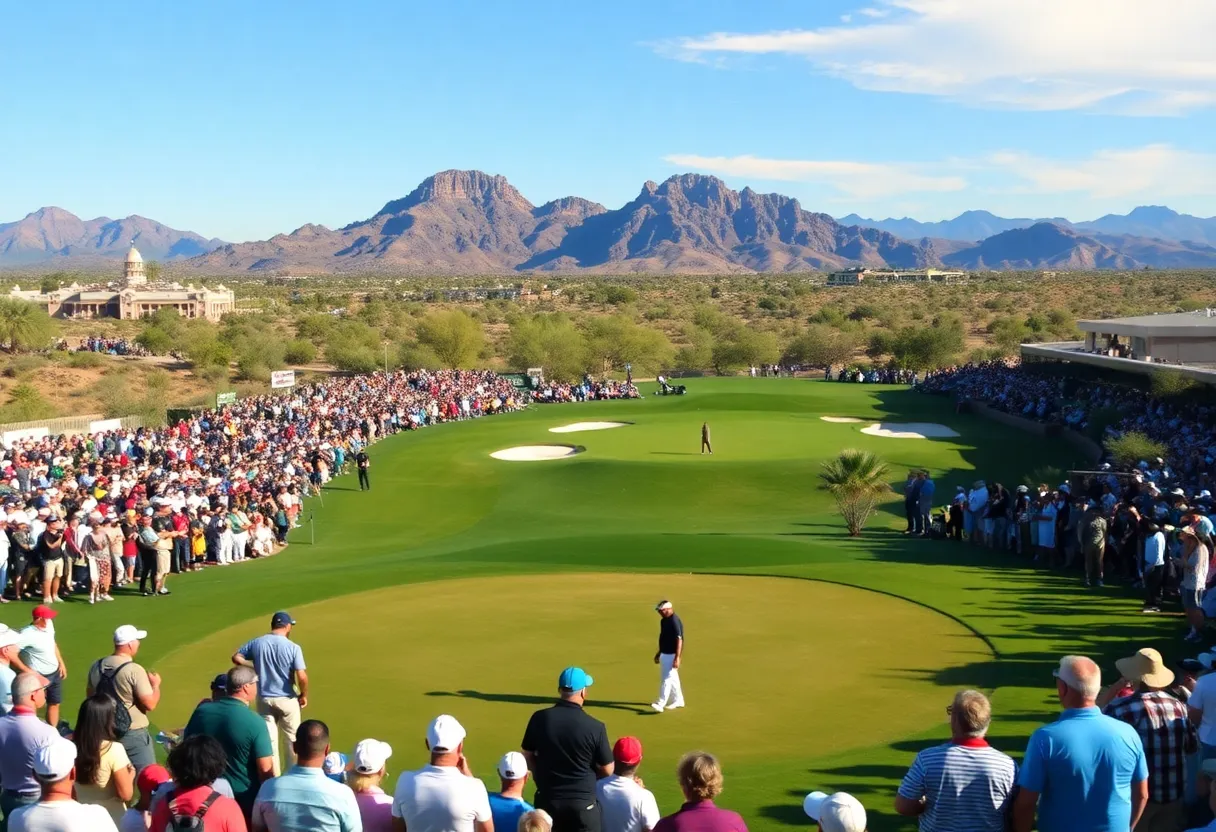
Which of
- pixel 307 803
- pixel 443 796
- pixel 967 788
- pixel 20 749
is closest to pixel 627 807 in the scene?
pixel 443 796

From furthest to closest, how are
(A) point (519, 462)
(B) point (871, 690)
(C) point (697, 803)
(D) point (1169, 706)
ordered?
(A) point (519, 462)
(B) point (871, 690)
(D) point (1169, 706)
(C) point (697, 803)

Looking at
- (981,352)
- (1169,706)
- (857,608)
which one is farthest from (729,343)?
(1169,706)

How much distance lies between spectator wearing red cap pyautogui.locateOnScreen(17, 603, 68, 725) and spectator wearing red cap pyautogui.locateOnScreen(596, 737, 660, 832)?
6.17 m

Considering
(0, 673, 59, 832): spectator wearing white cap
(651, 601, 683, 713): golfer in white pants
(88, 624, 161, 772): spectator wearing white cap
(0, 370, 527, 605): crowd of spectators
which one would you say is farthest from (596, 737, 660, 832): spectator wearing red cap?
(0, 370, 527, 605): crowd of spectators

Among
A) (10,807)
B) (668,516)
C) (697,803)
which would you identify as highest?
(697,803)

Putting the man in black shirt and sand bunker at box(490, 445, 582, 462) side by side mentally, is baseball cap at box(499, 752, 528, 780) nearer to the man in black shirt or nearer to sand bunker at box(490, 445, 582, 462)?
the man in black shirt

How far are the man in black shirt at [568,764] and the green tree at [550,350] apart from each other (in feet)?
196

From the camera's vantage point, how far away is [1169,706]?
25.6 feet

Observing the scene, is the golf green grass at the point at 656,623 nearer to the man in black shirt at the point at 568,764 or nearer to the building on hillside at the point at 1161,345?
the man in black shirt at the point at 568,764

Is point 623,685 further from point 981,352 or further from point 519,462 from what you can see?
point 981,352

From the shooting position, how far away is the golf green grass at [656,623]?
12.3 meters

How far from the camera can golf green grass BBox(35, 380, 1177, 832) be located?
40.4ft

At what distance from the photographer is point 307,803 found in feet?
22.3

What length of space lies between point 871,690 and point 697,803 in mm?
7981
